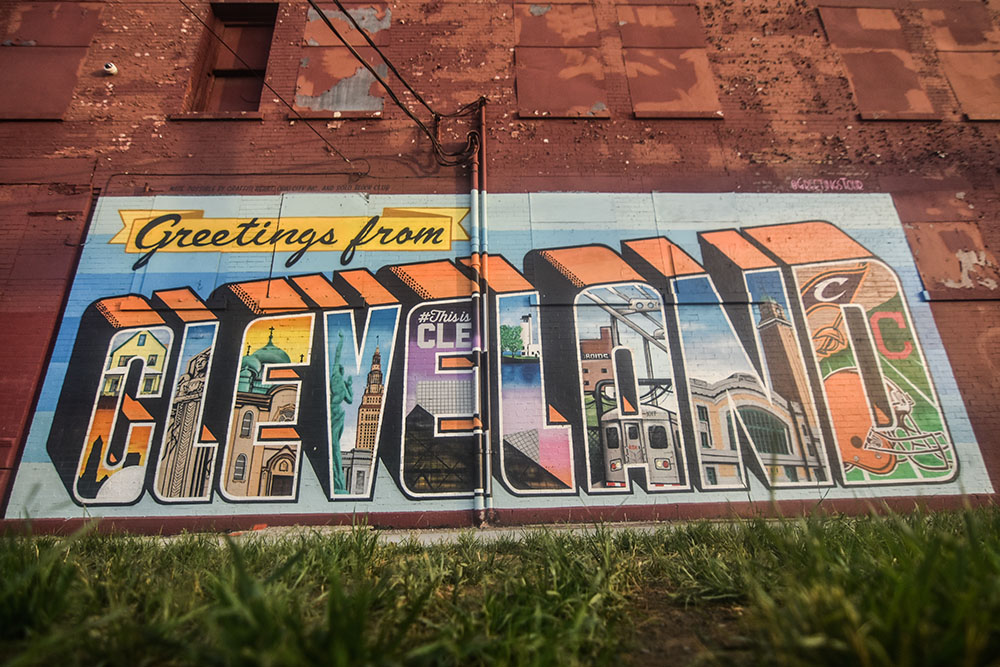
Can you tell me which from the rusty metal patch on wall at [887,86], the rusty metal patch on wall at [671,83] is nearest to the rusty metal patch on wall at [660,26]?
the rusty metal patch on wall at [671,83]

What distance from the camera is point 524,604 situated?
2.20 meters

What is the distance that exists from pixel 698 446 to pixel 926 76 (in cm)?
786

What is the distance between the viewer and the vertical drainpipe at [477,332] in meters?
5.86

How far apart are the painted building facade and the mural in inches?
1.6

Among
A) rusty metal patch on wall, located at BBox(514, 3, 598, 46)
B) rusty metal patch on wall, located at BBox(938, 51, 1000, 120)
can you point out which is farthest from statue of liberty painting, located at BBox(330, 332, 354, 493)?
rusty metal patch on wall, located at BBox(938, 51, 1000, 120)

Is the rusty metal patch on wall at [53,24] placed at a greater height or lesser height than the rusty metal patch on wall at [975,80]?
greater

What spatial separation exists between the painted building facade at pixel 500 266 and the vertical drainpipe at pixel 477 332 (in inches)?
2.4

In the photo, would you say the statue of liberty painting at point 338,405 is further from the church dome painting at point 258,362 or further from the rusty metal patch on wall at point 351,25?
the rusty metal patch on wall at point 351,25

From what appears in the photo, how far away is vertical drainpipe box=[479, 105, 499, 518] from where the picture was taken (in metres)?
5.96

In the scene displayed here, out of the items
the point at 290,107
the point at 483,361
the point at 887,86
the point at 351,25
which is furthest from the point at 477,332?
the point at 887,86

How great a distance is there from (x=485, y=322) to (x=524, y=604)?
15.3ft

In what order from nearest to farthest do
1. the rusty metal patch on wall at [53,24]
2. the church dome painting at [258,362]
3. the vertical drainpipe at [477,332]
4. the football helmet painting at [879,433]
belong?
the vertical drainpipe at [477,332], the football helmet painting at [879,433], the church dome painting at [258,362], the rusty metal patch on wall at [53,24]

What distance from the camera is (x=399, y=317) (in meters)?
6.74

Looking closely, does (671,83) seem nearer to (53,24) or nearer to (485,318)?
(485,318)
